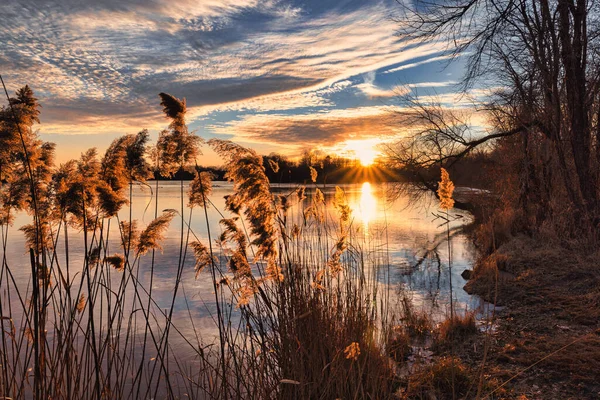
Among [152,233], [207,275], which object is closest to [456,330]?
[152,233]

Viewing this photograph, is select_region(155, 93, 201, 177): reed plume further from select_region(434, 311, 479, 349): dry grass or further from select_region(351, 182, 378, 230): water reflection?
select_region(351, 182, 378, 230): water reflection

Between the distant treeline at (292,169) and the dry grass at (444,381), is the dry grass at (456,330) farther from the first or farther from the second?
the distant treeline at (292,169)

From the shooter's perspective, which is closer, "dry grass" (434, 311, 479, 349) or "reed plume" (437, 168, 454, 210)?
"reed plume" (437, 168, 454, 210)

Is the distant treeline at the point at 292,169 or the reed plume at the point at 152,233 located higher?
the distant treeline at the point at 292,169

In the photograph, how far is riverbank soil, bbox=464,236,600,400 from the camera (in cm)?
438

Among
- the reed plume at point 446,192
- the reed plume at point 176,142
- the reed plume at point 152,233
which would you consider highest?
the reed plume at point 176,142

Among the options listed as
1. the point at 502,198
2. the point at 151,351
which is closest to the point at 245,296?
the point at 151,351

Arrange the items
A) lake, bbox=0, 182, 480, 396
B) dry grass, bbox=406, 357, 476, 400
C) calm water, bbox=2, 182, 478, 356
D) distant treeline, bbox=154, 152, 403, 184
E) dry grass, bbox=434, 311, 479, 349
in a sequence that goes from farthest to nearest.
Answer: calm water, bbox=2, 182, 478, 356
lake, bbox=0, 182, 480, 396
dry grass, bbox=434, 311, 479, 349
dry grass, bbox=406, 357, 476, 400
distant treeline, bbox=154, 152, 403, 184

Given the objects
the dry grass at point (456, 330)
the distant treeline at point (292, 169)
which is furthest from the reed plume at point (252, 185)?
the dry grass at point (456, 330)

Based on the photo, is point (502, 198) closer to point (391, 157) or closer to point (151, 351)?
point (391, 157)

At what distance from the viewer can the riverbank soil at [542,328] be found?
4.38 meters

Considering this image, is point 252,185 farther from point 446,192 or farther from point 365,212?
point 365,212

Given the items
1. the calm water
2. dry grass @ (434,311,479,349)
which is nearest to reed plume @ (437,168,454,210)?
the calm water

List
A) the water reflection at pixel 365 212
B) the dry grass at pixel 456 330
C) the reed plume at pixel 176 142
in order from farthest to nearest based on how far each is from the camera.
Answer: the water reflection at pixel 365 212 < the dry grass at pixel 456 330 < the reed plume at pixel 176 142
